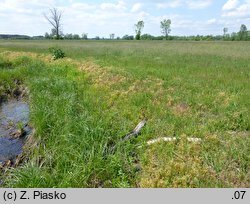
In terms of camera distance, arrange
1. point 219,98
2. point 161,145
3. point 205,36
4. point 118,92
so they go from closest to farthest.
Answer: point 161,145 < point 219,98 < point 118,92 < point 205,36

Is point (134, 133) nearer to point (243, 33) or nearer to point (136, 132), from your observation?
point (136, 132)

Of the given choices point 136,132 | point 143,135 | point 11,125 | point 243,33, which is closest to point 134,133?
point 136,132

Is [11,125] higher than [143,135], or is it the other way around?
[143,135]

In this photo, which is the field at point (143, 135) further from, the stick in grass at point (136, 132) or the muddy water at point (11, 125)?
the muddy water at point (11, 125)

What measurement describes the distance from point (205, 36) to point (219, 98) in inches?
3943

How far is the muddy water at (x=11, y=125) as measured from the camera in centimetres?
763

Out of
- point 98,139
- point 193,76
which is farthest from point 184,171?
point 193,76

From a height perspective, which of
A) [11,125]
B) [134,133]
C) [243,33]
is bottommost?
[11,125]

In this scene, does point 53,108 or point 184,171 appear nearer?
point 184,171

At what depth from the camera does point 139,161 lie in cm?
585

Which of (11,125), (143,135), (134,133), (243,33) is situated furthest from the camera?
(243,33)

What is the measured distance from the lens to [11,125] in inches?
378

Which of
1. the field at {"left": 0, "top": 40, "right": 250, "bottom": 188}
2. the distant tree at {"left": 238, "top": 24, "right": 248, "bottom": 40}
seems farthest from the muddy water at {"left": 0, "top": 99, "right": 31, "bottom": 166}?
the distant tree at {"left": 238, "top": 24, "right": 248, "bottom": 40}
